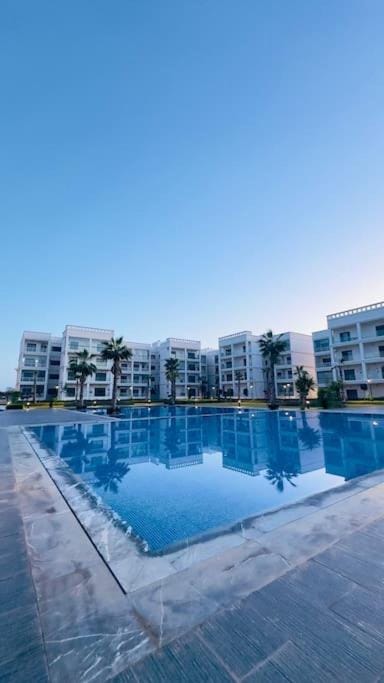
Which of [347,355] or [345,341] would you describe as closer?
[345,341]

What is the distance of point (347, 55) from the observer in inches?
456

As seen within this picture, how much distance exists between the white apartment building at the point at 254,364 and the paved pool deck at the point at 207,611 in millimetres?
45347

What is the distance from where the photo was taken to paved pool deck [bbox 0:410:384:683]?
2.07m

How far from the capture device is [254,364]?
55.1 metres

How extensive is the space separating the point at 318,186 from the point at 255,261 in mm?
15461

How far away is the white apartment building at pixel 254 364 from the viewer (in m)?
51.3

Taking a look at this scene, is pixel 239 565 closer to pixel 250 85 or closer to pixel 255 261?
pixel 250 85

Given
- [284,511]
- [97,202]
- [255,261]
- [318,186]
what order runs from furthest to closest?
[255,261], [97,202], [318,186], [284,511]

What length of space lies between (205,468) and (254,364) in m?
46.6

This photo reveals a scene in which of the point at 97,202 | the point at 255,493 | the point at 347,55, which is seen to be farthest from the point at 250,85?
the point at 255,493

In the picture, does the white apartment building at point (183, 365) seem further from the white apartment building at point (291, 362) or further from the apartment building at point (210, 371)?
the white apartment building at point (291, 362)

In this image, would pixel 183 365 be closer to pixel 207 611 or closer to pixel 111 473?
pixel 111 473

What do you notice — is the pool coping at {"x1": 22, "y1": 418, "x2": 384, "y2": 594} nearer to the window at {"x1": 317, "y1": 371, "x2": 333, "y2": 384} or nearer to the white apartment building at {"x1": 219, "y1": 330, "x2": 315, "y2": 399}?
the window at {"x1": 317, "y1": 371, "x2": 333, "y2": 384}

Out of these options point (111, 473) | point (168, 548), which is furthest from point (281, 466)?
point (168, 548)
